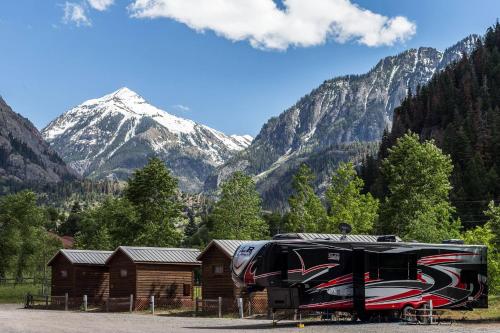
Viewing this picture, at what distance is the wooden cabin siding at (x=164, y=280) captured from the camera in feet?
187

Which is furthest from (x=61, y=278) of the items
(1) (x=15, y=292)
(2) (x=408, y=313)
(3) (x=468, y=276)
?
(3) (x=468, y=276)

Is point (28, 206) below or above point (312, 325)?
above

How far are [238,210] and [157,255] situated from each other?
23.4 metres

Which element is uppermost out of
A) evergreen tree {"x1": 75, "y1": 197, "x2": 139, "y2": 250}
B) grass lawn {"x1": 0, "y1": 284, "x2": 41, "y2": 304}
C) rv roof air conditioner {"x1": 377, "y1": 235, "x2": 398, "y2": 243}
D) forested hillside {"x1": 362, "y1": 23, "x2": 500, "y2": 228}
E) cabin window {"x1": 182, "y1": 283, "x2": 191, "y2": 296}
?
forested hillside {"x1": 362, "y1": 23, "x2": 500, "y2": 228}

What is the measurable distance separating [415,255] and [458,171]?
10490 centimetres

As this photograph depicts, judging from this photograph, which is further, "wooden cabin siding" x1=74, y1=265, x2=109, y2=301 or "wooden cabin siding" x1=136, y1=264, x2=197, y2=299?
"wooden cabin siding" x1=74, y1=265, x2=109, y2=301

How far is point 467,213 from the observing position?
402 feet

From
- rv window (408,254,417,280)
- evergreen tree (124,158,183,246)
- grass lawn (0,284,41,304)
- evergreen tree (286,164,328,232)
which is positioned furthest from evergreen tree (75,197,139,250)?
rv window (408,254,417,280)

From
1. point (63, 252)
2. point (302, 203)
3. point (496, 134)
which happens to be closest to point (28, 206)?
point (63, 252)

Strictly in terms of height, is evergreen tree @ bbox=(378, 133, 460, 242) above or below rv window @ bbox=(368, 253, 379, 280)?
above

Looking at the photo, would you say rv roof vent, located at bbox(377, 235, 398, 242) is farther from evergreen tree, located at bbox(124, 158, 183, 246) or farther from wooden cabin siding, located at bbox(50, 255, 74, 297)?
evergreen tree, located at bbox(124, 158, 183, 246)

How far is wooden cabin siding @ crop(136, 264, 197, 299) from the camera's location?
56.9 meters

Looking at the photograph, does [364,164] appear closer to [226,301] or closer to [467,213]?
[467,213]

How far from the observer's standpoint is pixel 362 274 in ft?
117
